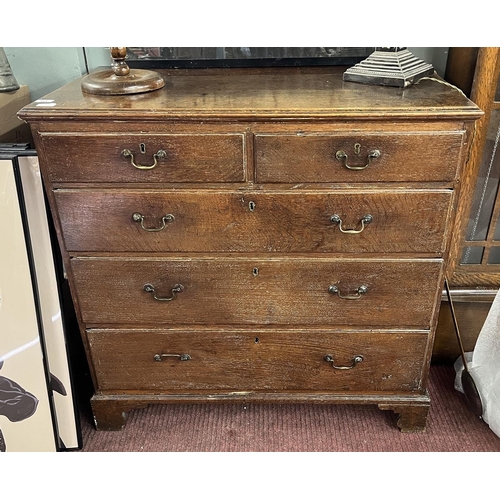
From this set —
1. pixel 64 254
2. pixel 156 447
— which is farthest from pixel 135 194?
pixel 156 447

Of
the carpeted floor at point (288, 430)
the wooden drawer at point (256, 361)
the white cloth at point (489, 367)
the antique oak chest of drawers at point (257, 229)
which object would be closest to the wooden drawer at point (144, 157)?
the antique oak chest of drawers at point (257, 229)

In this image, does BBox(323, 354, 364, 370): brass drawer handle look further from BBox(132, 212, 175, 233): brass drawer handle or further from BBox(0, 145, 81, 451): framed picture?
BBox(0, 145, 81, 451): framed picture

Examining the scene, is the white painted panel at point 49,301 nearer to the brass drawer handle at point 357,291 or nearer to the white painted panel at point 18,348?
the white painted panel at point 18,348

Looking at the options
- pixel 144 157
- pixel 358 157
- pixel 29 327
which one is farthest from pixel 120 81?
pixel 29 327

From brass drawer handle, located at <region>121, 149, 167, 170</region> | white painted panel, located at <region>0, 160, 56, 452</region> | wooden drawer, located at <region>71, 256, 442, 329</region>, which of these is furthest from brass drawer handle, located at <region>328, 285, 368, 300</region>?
white painted panel, located at <region>0, 160, 56, 452</region>

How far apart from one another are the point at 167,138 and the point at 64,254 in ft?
1.36

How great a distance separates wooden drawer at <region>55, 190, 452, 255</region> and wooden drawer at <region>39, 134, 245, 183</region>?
40mm

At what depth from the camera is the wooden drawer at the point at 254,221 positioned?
119 centimetres

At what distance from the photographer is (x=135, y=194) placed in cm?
119

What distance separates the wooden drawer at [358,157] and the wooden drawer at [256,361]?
45cm

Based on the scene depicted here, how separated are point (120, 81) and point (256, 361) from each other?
82 cm

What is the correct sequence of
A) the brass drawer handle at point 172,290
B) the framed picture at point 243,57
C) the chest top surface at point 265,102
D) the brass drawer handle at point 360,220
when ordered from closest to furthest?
1. the chest top surface at point 265,102
2. the brass drawer handle at point 360,220
3. the brass drawer handle at point 172,290
4. the framed picture at point 243,57
